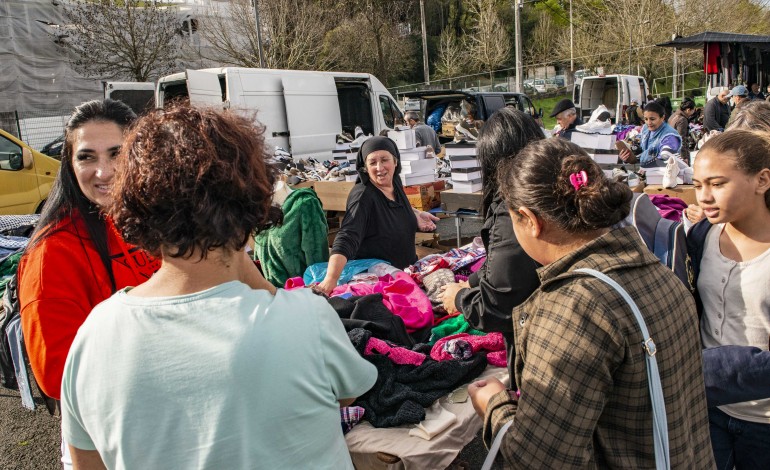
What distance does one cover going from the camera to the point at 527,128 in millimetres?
2230

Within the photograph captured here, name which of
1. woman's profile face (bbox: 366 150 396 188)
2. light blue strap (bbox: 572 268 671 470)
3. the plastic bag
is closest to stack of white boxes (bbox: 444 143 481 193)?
woman's profile face (bbox: 366 150 396 188)

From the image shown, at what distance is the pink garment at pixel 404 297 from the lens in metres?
2.68

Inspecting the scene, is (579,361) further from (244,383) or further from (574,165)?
(244,383)

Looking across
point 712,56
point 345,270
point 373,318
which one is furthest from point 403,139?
point 712,56

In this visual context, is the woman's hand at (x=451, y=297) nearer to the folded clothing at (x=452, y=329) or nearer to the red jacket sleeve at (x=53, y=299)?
the folded clothing at (x=452, y=329)

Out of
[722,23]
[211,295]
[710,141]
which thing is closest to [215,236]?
[211,295]

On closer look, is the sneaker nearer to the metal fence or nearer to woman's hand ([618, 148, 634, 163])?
woman's hand ([618, 148, 634, 163])

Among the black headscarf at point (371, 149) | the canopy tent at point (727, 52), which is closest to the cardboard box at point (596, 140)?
the black headscarf at point (371, 149)

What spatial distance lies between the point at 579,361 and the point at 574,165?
1.65 ft

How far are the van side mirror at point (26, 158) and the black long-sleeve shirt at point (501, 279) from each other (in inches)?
324

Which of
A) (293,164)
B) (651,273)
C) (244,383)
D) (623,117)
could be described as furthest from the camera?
(623,117)

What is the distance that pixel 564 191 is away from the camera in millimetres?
1409

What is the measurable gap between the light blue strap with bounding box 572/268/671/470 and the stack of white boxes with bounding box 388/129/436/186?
404 cm

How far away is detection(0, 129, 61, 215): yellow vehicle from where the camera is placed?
7.91m
